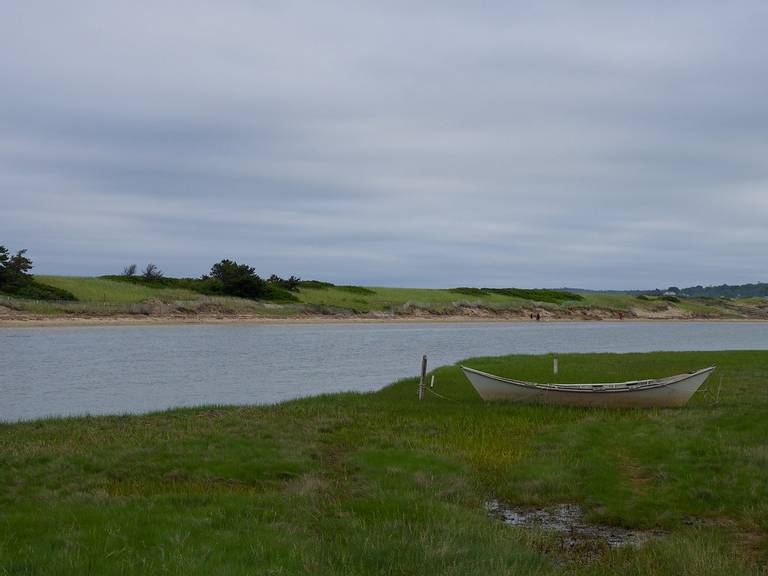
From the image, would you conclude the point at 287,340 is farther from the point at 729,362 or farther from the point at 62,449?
the point at 62,449

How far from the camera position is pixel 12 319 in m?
70.3

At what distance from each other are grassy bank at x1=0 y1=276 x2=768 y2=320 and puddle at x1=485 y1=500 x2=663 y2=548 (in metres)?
68.9

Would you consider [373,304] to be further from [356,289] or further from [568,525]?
[568,525]

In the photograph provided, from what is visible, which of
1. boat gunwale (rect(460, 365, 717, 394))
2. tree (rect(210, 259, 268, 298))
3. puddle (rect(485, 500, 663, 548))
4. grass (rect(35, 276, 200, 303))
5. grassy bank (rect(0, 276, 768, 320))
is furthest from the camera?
tree (rect(210, 259, 268, 298))

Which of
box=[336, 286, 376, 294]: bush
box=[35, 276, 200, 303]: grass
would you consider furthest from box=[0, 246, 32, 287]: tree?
box=[336, 286, 376, 294]: bush

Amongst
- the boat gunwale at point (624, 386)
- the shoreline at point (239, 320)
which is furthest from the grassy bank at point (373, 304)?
the boat gunwale at point (624, 386)

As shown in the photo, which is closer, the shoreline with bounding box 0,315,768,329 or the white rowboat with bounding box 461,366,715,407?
the white rowboat with bounding box 461,366,715,407

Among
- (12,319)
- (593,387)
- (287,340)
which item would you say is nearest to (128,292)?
(12,319)

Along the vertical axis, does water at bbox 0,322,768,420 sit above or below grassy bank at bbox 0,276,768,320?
below

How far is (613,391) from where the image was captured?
24.7 meters

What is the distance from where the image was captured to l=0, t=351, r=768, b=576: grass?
9.42 meters

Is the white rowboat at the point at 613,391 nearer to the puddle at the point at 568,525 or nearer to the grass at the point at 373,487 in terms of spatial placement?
the grass at the point at 373,487

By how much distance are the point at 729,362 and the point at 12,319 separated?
59.3 meters

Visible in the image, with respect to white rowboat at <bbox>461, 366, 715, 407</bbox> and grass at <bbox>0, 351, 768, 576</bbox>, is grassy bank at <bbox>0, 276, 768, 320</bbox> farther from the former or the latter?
grass at <bbox>0, 351, 768, 576</bbox>
